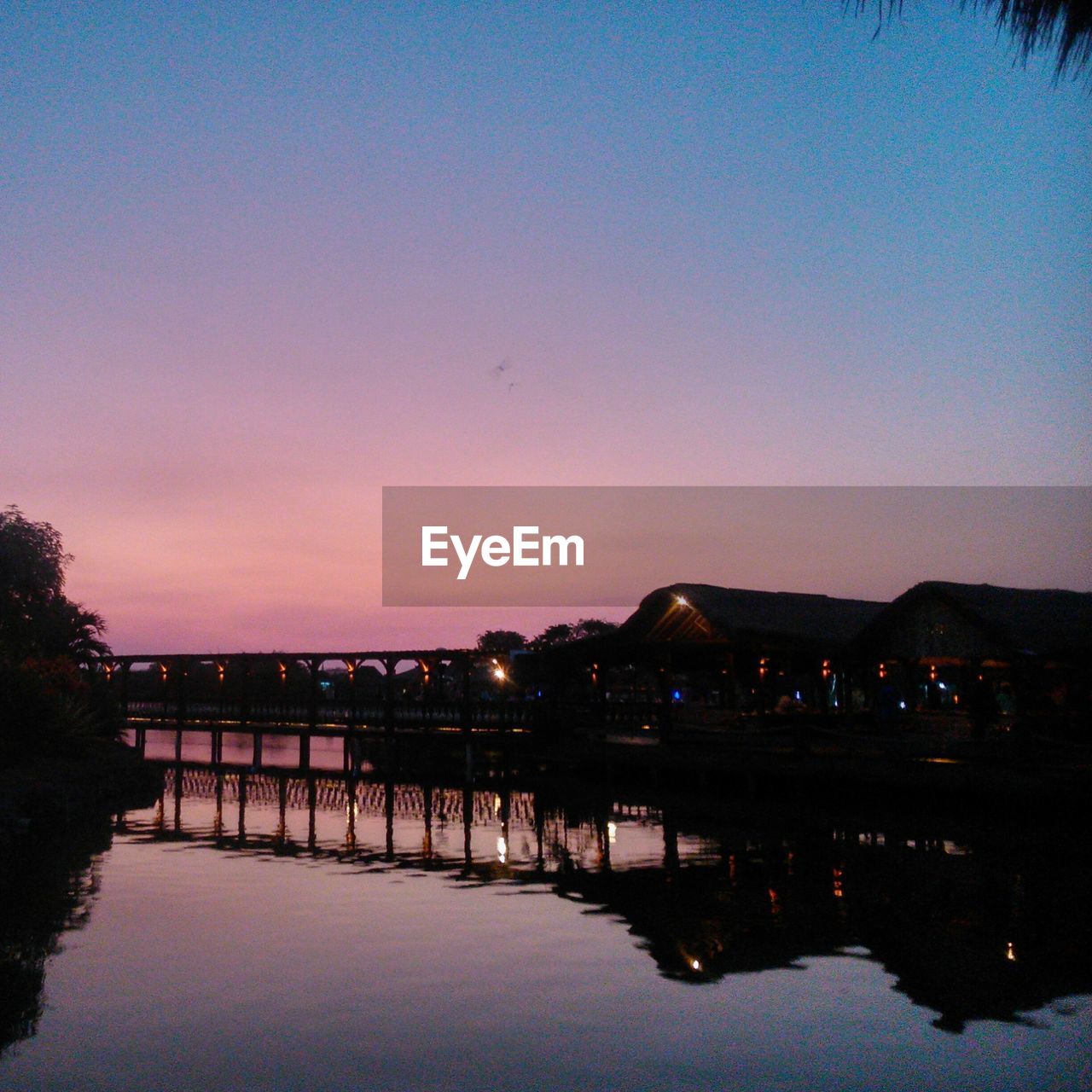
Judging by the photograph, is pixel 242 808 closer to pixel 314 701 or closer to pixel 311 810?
pixel 311 810

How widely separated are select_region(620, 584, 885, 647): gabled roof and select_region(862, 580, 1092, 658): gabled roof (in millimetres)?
3344

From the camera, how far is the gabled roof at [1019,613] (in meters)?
26.4

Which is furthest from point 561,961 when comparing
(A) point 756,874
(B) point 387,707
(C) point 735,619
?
(B) point 387,707

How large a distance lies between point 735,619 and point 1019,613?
822 centimetres

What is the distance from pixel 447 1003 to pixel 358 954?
237 cm

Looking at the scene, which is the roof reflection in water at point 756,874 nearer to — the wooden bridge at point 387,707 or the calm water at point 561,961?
the calm water at point 561,961

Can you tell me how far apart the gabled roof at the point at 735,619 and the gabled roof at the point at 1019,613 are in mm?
3344

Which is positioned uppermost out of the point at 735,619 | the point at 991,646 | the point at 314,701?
the point at 735,619

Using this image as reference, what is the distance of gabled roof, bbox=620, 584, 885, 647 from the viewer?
33281mm

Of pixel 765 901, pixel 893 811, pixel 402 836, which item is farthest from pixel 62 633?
pixel 765 901

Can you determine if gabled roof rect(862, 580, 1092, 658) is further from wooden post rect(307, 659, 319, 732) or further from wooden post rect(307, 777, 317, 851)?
wooden post rect(307, 659, 319, 732)

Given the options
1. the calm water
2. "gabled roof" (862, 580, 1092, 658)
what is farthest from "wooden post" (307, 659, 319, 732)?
"gabled roof" (862, 580, 1092, 658)

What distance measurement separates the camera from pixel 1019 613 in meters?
28.5

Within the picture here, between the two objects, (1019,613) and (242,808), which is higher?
(1019,613)
